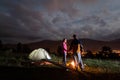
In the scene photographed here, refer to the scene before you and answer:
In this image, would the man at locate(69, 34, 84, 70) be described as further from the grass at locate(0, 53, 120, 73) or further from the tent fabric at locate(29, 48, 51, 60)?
the tent fabric at locate(29, 48, 51, 60)

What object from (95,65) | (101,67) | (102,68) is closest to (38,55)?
(95,65)

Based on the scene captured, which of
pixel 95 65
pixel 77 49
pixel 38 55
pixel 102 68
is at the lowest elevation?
→ pixel 102 68

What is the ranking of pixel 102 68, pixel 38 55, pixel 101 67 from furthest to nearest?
1. pixel 38 55
2. pixel 101 67
3. pixel 102 68

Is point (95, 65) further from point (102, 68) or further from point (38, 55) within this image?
point (38, 55)

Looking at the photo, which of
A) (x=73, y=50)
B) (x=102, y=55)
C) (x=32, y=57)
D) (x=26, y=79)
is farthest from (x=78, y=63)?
(x=102, y=55)

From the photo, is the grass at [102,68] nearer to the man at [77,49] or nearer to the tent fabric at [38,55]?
the man at [77,49]

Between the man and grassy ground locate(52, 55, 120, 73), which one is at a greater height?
the man

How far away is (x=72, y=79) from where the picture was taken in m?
12.5

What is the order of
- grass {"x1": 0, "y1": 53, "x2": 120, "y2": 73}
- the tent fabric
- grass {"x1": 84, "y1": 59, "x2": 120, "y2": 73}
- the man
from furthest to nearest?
the tent fabric → grass {"x1": 0, "y1": 53, "x2": 120, "y2": 73} → grass {"x1": 84, "y1": 59, "x2": 120, "y2": 73} → the man

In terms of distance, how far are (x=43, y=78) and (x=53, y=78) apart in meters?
0.51

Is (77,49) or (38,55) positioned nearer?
(77,49)

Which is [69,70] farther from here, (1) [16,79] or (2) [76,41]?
(1) [16,79]

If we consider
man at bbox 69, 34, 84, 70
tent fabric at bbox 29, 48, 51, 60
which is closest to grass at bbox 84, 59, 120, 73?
man at bbox 69, 34, 84, 70

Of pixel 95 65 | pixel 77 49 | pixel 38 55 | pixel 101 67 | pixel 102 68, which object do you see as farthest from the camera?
pixel 38 55
